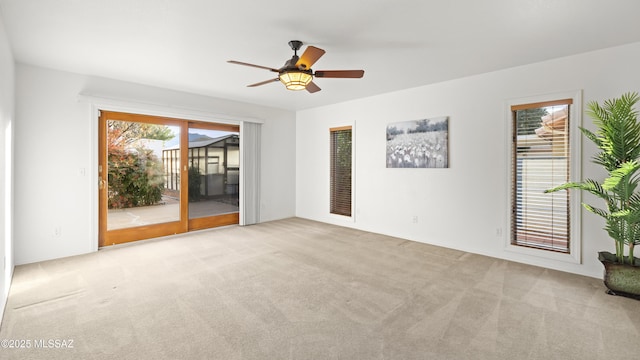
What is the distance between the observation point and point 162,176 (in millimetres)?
5133

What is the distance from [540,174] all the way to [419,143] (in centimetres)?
172

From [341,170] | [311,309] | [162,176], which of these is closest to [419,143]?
[341,170]

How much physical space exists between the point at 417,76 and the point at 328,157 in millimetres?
2677

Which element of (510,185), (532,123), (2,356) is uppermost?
(532,123)

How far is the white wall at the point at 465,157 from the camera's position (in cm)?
339

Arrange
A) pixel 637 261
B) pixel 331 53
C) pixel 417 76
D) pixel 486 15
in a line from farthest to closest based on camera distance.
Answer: pixel 417 76, pixel 331 53, pixel 637 261, pixel 486 15

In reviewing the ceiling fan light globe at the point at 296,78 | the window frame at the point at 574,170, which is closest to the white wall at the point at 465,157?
the window frame at the point at 574,170

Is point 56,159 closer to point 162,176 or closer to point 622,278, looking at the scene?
point 162,176

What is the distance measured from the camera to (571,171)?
3.50m

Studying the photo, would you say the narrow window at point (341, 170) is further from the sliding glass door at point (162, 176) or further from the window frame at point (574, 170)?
the window frame at point (574, 170)

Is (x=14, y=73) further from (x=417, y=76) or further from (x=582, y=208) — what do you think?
(x=582, y=208)

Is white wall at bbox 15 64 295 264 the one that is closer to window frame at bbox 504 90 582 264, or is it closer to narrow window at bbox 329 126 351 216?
narrow window at bbox 329 126 351 216

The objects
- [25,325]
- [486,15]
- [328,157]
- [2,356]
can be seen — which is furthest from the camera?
[328,157]

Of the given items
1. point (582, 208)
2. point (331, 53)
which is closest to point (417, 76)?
point (331, 53)
